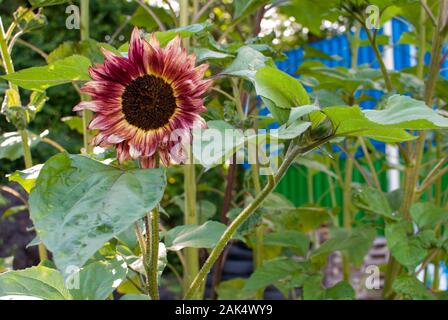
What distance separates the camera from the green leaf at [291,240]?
3.00 ft

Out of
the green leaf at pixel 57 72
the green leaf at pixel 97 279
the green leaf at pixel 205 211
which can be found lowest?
the green leaf at pixel 205 211

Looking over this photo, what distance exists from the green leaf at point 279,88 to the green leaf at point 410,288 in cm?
38

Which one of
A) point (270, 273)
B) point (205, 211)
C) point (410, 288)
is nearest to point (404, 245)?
point (410, 288)

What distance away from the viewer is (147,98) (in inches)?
19.1

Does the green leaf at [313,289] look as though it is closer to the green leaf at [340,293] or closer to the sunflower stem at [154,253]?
the green leaf at [340,293]

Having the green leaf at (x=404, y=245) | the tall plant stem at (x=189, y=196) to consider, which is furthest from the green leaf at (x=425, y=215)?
the tall plant stem at (x=189, y=196)

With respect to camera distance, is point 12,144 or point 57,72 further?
point 12,144

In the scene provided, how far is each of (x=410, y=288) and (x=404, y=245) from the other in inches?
1.9

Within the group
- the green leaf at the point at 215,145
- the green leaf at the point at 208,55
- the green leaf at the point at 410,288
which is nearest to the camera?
the green leaf at the point at 215,145

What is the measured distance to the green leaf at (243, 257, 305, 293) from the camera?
817 millimetres

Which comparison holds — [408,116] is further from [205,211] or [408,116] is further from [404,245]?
[205,211]

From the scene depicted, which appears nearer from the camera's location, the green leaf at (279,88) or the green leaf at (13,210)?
the green leaf at (279,88)

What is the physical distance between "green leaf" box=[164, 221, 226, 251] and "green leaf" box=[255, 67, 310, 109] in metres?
0.18

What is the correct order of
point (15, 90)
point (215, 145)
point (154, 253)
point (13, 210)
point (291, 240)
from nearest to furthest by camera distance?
point (215, 145), point (154, 253), point (15, 90), point (291, 240), point (13, 210)
